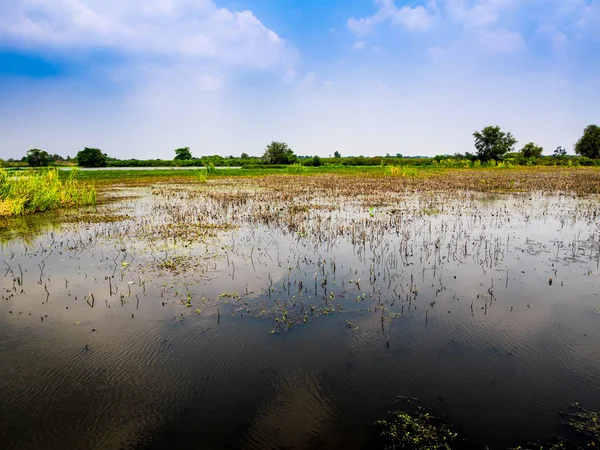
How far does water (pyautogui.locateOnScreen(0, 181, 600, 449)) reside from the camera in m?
3.74

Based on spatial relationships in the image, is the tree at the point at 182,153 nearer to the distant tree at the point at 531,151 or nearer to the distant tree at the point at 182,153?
the distant tree at the point at 182,153

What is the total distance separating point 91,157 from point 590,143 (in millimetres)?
122373

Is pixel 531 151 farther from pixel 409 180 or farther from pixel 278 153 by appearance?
pixel 409 180

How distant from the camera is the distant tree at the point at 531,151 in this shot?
88.1 metres

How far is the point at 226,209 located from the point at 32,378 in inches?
509

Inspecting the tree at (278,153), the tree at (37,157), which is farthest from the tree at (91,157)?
the tree at (278,153)

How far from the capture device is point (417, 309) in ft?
20.3

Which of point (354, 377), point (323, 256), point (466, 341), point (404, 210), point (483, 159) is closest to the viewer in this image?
point (354, 377)

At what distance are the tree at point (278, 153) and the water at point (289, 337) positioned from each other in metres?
74.4

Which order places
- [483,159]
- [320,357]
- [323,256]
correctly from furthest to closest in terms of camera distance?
[483,159], [323,256], [320,357]

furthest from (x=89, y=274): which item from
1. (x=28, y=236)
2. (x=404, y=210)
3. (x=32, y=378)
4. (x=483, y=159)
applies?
(x=483, y=159)

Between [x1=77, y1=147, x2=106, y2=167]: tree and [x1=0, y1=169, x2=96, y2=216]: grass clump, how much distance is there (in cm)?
7189

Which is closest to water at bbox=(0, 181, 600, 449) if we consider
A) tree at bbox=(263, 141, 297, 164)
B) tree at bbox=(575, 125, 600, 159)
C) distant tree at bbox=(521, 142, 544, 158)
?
tree at bbox=(263, 141, 297, 164)

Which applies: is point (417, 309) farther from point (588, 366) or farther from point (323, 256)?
point (323, 256)
